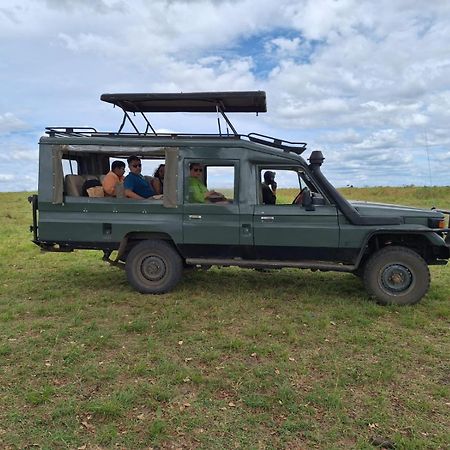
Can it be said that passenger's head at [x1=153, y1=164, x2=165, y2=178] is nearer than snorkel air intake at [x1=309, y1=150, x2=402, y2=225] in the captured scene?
No

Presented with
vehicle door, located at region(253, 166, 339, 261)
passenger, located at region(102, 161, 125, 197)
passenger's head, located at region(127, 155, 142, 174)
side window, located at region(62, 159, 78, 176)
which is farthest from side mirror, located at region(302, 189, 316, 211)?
side window, located at region(62, 159, 78, 176)

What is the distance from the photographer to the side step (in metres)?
6.64

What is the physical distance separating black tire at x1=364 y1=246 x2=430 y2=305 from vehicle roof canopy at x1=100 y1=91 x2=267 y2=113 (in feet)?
9.53

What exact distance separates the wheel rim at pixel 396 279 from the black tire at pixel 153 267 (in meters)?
2.93

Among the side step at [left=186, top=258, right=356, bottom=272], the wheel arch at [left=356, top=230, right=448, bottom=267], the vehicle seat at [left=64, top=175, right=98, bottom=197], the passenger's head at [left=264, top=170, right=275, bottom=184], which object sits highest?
the passenger's head at [left=264, top=170, right=275, bottom=184]

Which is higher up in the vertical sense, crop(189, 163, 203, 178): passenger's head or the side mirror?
crop(189, 163, 203, 178): passenger's head

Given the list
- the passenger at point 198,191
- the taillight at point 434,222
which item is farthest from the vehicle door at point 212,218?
the taillight at point 434,222

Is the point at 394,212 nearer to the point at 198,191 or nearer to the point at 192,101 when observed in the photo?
the point at 198,191

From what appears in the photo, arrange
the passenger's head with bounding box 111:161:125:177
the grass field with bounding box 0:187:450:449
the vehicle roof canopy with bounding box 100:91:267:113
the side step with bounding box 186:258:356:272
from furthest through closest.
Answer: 1. the passenger's head with bounding box 111:161:125:177
2. the vehicle roof canopy with bounding box 100:91:267:113
3. the side step with bounding box 186:258:356:272
4. the grass field with bounding box 0:187:450:449

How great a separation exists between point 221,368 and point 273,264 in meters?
2.54

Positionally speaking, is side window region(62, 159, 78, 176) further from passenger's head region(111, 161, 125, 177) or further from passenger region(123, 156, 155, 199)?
passenger region(123, 156, 155, 199)

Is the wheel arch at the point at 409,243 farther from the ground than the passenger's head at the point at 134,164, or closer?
closer

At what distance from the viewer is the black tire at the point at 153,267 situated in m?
7.05

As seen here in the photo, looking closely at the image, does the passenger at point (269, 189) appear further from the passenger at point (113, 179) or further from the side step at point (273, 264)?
the passenger at point (113, 179)
